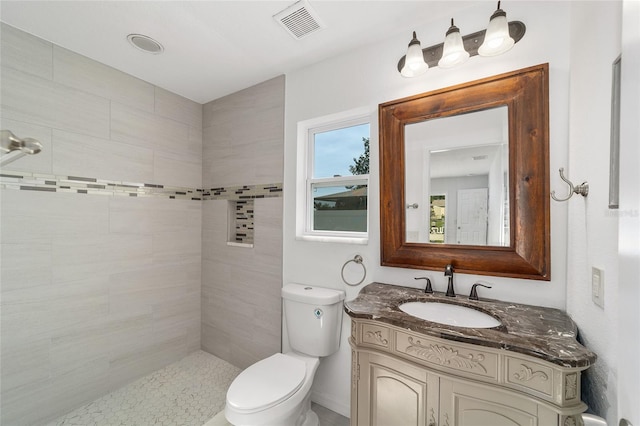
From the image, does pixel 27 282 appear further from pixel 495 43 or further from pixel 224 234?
pixel 495 43

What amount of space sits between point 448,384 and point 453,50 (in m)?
1.50

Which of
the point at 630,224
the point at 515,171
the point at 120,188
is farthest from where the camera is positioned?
the point at 120,188

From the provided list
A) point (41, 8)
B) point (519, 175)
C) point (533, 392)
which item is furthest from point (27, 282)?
point (519, 175)

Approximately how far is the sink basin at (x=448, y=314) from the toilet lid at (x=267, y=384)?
72 centimetres

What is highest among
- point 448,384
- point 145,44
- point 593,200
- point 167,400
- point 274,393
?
point 145,44

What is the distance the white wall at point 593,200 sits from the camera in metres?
0.85

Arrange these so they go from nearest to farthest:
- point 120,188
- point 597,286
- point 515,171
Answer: point 597,286, point 515,171, point 120,188

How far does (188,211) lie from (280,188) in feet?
3.46

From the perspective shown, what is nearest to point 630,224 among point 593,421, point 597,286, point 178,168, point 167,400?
point 593,421

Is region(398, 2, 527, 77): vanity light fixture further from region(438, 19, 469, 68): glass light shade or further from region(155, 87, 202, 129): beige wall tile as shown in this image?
region(155, 87, 202, 129): beige wall tile

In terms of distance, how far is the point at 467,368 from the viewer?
99 centimetres

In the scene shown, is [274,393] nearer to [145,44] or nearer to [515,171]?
[515,171]

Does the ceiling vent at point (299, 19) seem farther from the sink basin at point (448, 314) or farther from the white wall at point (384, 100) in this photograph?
the sink basin at point (448, 314)

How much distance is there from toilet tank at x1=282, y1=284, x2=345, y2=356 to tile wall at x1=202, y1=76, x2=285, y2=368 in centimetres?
35
